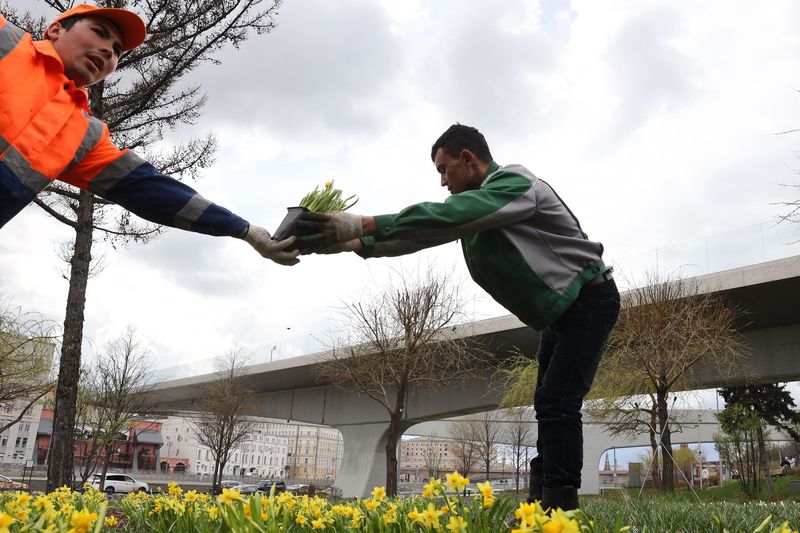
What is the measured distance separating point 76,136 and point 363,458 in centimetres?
3299

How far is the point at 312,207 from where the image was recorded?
2.84m

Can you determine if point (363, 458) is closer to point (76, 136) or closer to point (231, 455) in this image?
point (76, 136)

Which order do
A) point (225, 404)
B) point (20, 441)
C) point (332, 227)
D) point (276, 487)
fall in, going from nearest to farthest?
1. point (332, 227)
2. point (276, 487)
3. point (225, 404)
4. point (20, 441)

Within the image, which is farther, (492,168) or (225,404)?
(225,404)

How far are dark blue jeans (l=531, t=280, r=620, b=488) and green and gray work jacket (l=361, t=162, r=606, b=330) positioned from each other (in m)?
0.11

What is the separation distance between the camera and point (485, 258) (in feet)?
8.90

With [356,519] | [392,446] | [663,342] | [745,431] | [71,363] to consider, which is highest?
[663,342]

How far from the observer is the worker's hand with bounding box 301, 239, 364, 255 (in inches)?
106

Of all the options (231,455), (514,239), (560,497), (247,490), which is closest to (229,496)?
(560,497)

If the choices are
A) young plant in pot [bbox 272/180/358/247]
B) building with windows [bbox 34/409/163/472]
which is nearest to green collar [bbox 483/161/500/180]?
young plant in pot [bbox 272/180/358/247]

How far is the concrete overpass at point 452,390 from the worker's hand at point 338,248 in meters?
18.2

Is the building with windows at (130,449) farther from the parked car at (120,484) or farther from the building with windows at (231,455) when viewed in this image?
the parked car at (120,484)

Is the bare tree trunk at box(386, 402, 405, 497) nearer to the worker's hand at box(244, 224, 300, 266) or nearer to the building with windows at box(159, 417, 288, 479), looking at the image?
the worker's hand at box(244, 224, 300, 266)

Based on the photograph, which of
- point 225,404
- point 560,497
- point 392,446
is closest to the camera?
point 560,497
